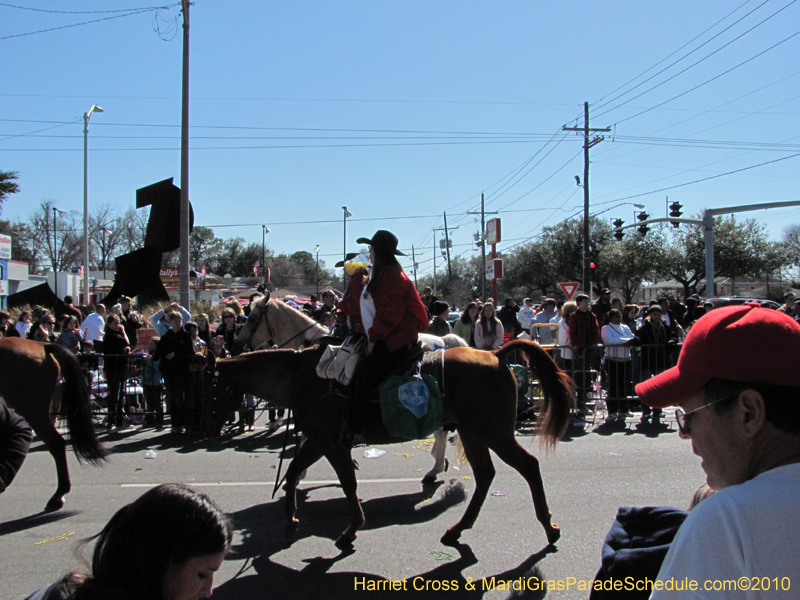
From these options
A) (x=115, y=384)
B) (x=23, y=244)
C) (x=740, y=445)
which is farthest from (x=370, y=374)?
(x=23, y=244)

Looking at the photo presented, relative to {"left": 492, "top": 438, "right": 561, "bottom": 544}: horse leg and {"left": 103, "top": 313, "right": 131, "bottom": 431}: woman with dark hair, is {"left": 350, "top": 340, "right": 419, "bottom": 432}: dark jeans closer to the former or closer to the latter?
{"left": 492, "top": 438, "right": 561, "bottom": 544}: horse leg

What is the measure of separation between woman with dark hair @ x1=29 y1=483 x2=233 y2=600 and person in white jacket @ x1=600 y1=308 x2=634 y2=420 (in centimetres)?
976

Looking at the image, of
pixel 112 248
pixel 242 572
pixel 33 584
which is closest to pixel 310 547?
pixel 242 572

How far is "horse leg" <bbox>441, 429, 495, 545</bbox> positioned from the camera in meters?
4.66

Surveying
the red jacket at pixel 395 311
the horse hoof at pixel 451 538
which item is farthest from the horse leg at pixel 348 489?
the red jacket at pixel 395 311

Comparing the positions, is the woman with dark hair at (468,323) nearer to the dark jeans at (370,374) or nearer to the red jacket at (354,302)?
the red jacket at (354,302)

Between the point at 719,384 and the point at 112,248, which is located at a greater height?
the point at 112,248

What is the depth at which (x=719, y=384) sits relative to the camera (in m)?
1.35

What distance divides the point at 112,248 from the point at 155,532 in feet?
235

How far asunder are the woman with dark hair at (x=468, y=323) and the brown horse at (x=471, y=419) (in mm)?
6599

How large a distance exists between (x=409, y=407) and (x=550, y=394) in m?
1.27

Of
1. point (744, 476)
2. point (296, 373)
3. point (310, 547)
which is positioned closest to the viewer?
point (744, 476)

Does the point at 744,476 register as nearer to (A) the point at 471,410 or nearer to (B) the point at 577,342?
(A) the point at 471,410

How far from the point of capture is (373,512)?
5527 mm
